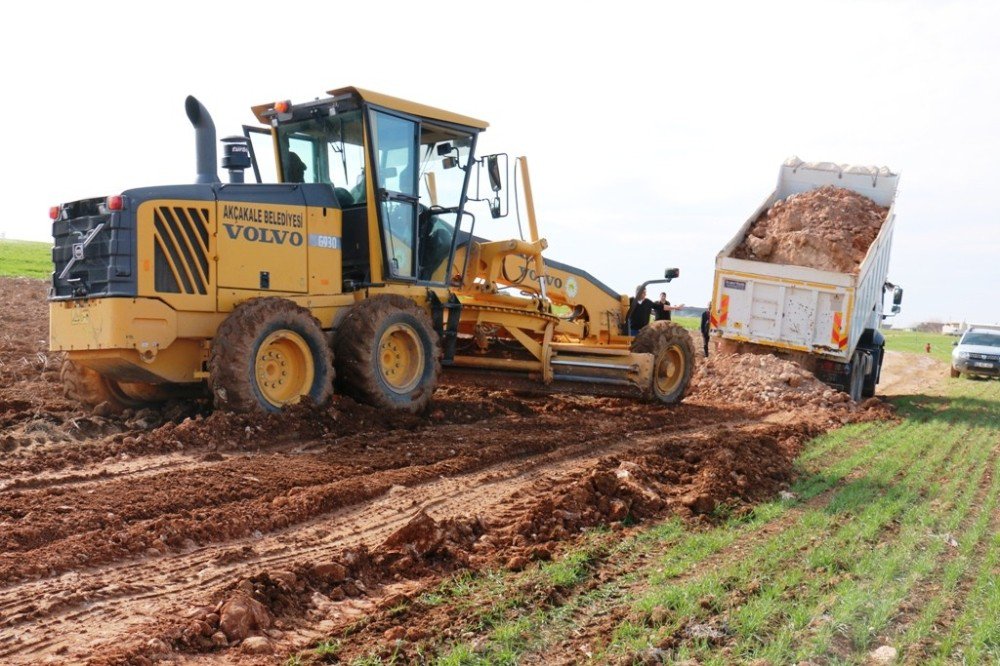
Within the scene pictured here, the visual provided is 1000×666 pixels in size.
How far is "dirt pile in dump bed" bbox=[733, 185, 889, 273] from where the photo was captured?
15984 millimetres

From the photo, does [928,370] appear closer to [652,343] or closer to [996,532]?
[652,343]

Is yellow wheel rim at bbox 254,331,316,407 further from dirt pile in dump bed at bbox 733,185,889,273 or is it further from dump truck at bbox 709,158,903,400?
dirt pile in dump bed at bbox 733,185,889,273

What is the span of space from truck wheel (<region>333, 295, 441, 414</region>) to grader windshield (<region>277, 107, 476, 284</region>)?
61cm

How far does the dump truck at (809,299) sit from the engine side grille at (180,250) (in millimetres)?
9934

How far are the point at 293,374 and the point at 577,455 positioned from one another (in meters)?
2.82

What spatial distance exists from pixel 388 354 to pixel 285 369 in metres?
1.29

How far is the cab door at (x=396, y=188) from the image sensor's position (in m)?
10.1

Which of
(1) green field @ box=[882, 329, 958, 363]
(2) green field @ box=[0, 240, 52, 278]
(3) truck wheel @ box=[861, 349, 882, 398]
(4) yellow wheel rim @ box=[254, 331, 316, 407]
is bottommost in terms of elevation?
(1) green field @ box=[882, 329, 958, 363]

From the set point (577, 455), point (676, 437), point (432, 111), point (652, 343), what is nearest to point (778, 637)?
point (577, 455)

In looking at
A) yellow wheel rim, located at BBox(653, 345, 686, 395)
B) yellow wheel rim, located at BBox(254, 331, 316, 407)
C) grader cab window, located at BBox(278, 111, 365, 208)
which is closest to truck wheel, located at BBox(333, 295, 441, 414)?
yellow wheel rim, located at BBox(254, 331, 316, 407)

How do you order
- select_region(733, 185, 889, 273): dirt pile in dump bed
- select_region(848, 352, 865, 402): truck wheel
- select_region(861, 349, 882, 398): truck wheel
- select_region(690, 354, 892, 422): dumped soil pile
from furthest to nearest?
select_region(861, 349, 882, 398): truck wheel
select_region(848, 352, 865, 402): truck wheel
select_region(733, 185, 889, 273): dirt pile in dump bed
select_region(690, 354, 892, 422): dumped soil pile

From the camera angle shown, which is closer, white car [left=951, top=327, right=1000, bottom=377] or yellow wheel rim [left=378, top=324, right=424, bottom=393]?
yellow wheel rim [left=378, top=324, right=424, bottom=393]

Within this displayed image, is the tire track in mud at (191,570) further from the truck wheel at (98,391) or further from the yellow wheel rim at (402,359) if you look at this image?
the truck wheel at (98,391)

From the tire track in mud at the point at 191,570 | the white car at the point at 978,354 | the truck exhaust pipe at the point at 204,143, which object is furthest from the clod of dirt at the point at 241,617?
the white car at the point at 978,354
